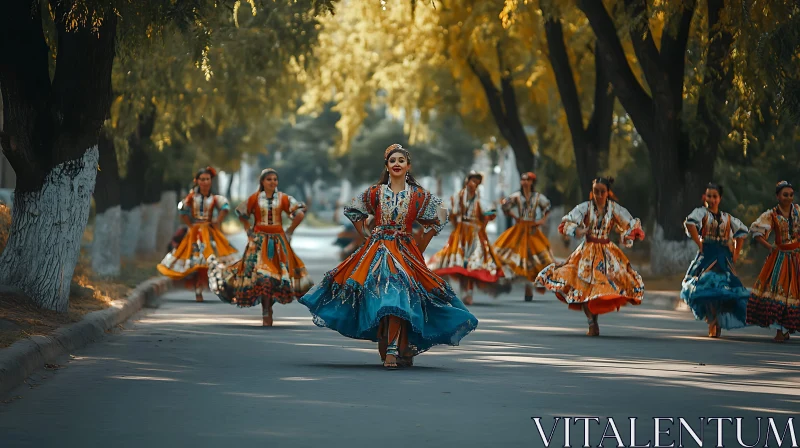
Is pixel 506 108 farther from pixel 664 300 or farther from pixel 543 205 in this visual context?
pixel 664 300

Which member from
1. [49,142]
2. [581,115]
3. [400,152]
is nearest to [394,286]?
[400,152]

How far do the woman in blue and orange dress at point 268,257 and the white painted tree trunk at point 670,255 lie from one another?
11.0 meters

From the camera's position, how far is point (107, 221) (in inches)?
1069

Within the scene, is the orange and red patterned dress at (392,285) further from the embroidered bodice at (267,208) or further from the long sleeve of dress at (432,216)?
the embroidered bodice at (267,208)

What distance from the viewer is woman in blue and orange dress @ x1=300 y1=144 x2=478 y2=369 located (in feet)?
44.6

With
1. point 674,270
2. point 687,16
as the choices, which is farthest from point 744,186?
point 687,16

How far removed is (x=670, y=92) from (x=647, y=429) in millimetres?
18500

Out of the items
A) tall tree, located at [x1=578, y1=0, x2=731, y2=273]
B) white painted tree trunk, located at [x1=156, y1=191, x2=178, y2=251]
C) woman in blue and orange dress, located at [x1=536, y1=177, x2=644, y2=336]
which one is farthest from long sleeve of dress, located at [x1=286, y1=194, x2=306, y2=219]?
white painted tree trunk, located at [x1=156, y1=191, x2=178, y2=251]

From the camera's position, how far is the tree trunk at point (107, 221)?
26.8 meters

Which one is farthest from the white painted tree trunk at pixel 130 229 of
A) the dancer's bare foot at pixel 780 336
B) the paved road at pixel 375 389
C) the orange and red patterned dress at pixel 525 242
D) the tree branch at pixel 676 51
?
the dancer's bare foot at pixel 780 336

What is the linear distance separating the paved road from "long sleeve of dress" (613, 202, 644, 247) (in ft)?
3.73

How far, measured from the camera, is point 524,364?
46.6ft

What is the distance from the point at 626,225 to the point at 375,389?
7175 millimetres

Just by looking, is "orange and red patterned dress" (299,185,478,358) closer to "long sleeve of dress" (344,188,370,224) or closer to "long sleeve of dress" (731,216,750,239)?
"long sleeve of dress" (344,188,370,224)
